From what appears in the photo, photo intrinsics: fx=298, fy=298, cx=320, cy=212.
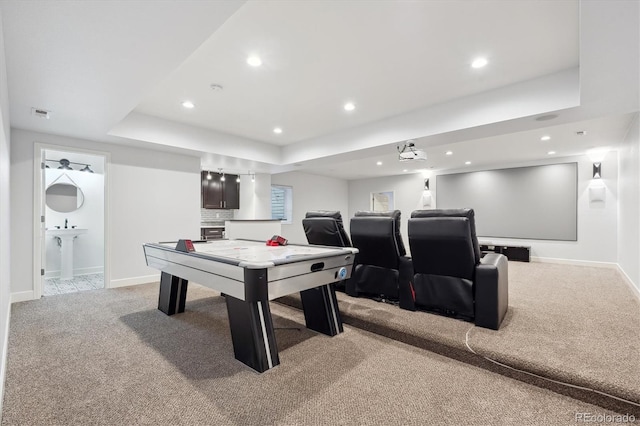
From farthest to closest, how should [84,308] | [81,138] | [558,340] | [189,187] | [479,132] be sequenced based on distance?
[189,187] → [81,138] → [479,132] → [84,308] → [558,340]

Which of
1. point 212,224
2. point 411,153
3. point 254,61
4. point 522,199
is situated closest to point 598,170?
point 522,199

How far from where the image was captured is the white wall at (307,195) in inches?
358

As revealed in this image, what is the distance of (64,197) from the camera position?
5.82m

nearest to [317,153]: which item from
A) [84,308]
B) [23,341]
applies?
[84,308]

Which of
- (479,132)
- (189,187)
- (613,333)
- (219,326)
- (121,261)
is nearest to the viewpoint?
(613,333)

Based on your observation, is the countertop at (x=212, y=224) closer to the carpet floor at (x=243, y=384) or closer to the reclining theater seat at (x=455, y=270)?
the carpet floor at (x=243, y=384)

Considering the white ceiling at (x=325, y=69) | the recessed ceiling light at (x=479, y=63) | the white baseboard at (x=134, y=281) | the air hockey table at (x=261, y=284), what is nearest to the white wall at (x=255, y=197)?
the white ceiling at (x=325, y=69)

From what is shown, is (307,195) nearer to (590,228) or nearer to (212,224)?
(212,224)

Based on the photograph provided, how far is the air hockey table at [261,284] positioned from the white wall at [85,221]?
14.0 feet

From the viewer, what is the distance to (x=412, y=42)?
269 centimetres

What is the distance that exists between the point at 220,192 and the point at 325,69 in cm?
529

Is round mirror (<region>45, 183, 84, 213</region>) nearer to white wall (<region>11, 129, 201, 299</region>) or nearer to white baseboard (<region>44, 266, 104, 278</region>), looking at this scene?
white baseboard (<region>44, 266, 104, 278</region>)

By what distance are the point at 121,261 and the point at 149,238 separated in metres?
0.53

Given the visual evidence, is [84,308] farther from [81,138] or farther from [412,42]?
[412,42]
